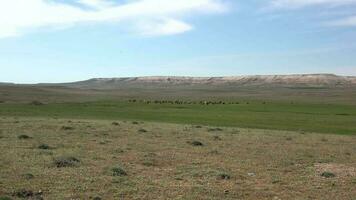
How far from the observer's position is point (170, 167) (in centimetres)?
2097

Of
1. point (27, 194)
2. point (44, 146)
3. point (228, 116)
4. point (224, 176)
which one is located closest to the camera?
point (27, 194)

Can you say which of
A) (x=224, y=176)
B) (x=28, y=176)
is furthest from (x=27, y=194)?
(x=224, y=176)

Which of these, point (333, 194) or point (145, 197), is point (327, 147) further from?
point (145, 197)

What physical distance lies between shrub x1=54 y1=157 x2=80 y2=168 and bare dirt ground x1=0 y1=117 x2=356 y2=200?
0.12 feet

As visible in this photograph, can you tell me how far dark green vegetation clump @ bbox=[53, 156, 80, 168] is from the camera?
Answer: 19844 mm

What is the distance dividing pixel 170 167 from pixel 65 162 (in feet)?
12.5

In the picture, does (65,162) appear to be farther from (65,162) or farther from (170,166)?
(170,166)

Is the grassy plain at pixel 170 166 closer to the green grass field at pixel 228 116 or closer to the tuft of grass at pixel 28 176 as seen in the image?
the tuft of grass at pixel 28 176

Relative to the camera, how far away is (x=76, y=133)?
33.9 metres

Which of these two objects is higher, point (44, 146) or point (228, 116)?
point (44, 146)

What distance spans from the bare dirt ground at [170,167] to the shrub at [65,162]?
4 cm

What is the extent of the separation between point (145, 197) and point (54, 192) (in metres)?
2.41

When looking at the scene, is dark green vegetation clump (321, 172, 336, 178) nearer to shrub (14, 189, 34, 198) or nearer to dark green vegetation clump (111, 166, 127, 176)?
dark green vegetation clump (111, 166, 127, 176)

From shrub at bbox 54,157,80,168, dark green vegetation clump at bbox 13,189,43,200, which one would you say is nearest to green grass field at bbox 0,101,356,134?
shrub at bbox 54,157,80,168
